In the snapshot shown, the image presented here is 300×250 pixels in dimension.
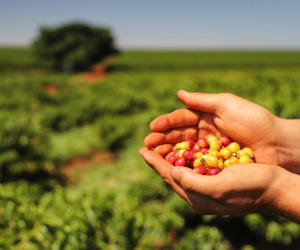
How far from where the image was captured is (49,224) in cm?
284

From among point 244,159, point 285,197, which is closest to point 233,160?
point 244,159

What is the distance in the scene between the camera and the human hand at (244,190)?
5.87ft

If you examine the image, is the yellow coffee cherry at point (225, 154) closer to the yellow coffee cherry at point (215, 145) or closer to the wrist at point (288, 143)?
the yellow coffee cherry at point (215, 145)

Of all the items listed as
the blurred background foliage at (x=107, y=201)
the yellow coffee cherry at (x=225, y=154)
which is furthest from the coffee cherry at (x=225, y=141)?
the blurred background foliage at (x=107, y=201)

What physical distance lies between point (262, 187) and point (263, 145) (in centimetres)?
85

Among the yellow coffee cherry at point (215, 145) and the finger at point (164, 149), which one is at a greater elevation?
the yellow coffee cherry at point (215, 145)

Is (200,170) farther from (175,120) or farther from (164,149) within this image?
(175,120)

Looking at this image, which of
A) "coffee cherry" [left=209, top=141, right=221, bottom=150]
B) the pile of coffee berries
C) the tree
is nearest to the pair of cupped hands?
the pile of coffee berries

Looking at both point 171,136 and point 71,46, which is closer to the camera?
point 171,136

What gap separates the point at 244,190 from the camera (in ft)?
A: 5.99

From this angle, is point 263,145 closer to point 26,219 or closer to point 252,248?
point 252,248

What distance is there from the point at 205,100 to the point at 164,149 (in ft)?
2.21

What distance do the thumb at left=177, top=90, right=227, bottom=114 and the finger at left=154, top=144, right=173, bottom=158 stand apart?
51 cm

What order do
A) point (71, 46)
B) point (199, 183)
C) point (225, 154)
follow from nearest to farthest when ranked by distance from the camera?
point (199, 183), point (225, 154), point (71, 46)
